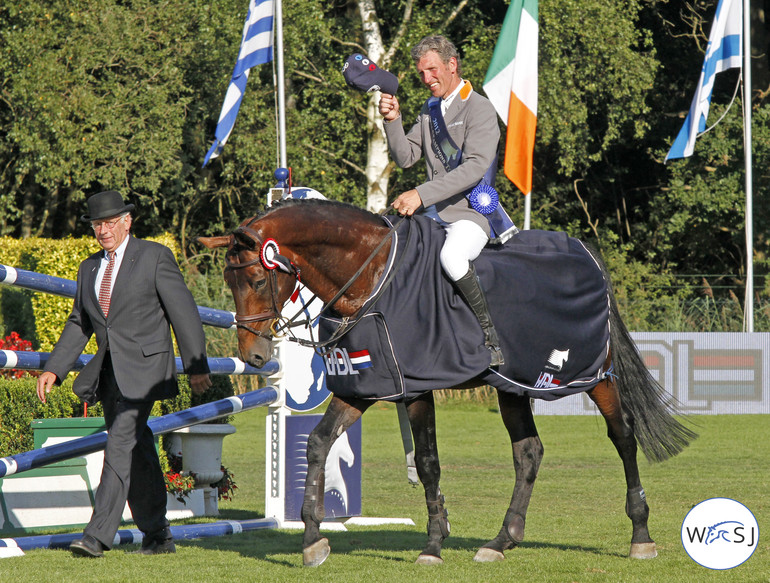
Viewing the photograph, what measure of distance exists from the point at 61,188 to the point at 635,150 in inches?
585

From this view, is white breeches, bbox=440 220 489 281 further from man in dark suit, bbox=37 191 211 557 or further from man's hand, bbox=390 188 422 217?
man in dark suit, bbox=37 191 211 557

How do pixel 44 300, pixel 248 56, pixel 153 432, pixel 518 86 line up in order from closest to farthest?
pixel 153 432 → pixel 44 300 → pixel 518 86 → pixel 248 56

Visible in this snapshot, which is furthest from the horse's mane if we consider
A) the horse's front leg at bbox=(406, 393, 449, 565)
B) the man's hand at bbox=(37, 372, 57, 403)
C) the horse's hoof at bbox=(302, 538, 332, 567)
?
the horse's hoof at bbox=(302, 538, 332, 567)

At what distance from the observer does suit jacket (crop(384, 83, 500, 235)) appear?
18.7 feet

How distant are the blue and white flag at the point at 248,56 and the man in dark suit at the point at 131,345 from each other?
37.0 feet

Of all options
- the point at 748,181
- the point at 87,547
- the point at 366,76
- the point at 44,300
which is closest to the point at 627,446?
the point at 366,76

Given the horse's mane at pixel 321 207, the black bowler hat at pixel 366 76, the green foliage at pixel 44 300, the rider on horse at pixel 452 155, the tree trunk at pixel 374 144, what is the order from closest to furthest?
1. the horse's mane at pixel 321 207
2. the rider on horse at pixel 452 155
3. the black bowler hat at pixel 366 76
4. the green foliage at pixel 44 300
5. the tree trunk at pixel 374 144

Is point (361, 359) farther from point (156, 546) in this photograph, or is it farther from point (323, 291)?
point (156, 546)

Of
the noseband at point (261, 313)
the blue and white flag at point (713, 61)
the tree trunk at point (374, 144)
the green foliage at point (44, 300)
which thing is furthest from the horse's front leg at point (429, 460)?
the tree trunk at point (374, 144)

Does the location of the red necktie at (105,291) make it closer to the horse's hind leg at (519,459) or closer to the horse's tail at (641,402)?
the horse's hind leg at (519,459)

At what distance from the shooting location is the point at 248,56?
17281 millimetres

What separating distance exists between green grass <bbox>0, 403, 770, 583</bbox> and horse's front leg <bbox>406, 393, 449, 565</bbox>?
167 millimetres

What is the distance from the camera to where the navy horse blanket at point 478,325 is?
5375 mm

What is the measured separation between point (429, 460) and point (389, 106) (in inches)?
76.7
